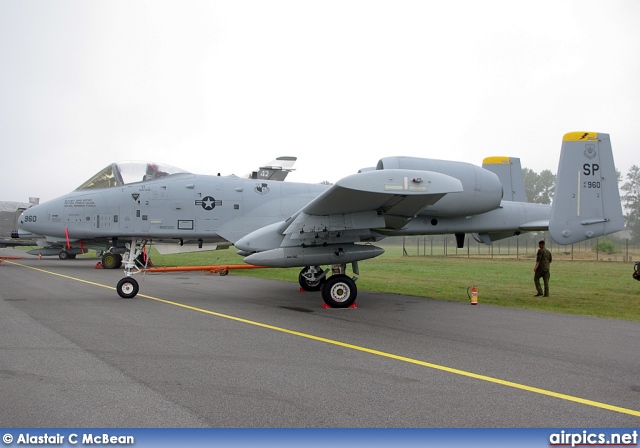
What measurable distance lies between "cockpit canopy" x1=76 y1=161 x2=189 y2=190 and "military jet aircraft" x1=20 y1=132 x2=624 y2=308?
0.02 m

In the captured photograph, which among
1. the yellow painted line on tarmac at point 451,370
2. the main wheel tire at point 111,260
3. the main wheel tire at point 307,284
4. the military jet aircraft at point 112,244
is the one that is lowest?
the yellow painted line on tarmac at point 451,370

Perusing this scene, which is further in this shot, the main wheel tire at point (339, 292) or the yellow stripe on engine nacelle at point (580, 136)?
the yellow stripe on engine nacelle at point (580, 136)

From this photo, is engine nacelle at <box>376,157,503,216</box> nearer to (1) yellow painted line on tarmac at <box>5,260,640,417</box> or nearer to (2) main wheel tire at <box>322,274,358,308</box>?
(2) main wheel tire at <box>322,274,358,308</box>

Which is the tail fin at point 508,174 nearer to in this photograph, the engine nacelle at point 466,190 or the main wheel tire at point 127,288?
the engine nacelle at point 466,190

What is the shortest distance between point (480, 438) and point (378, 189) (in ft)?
15.9

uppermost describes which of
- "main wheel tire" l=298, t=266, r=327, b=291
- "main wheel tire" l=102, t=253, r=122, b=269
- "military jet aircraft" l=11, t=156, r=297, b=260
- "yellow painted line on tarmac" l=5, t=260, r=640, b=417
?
"military jet aircraft" l=11, t=156, r=297, b=260

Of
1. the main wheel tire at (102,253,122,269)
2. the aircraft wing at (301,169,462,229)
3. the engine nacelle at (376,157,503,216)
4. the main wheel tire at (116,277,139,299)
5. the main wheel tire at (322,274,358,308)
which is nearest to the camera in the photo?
the aircraft wing at (301,169,462,229)

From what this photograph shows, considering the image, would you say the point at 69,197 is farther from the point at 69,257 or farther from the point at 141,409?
the point at 69,257

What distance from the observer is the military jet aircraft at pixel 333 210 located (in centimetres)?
925

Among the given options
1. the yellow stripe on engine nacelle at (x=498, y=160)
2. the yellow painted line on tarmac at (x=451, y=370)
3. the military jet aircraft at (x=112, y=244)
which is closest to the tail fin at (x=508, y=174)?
the yellow stripe on engine nacelle at (x=498, y=160)

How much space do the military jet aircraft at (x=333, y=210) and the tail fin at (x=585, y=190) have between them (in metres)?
0.02

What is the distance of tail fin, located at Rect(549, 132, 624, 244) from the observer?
10484 mm

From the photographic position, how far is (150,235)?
11.7m

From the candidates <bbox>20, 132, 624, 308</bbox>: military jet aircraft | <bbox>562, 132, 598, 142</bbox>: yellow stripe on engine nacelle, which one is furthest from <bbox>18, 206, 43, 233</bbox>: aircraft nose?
<bbox>562, 132, 598, 142</bbox>: yellow stripe on engine nacelle
